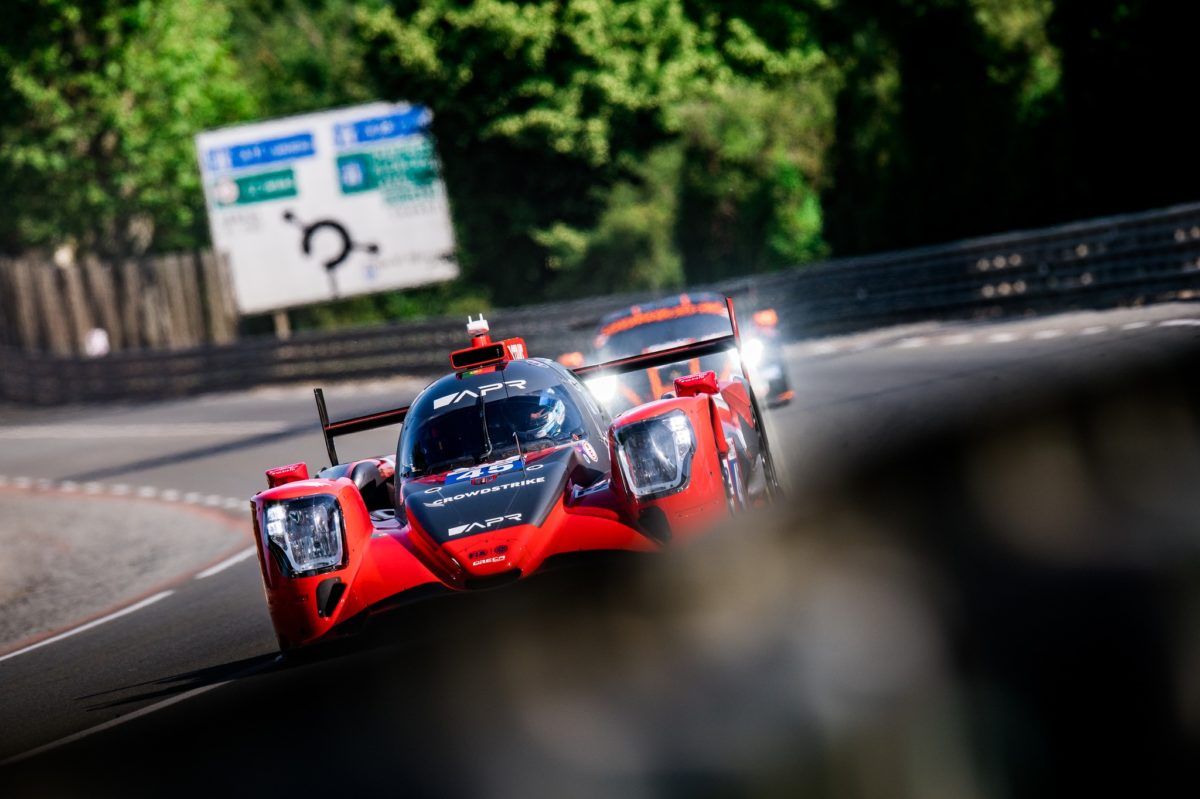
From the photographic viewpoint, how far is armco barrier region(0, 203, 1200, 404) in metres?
20.9

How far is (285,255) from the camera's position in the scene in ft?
129

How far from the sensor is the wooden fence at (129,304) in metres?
41.4

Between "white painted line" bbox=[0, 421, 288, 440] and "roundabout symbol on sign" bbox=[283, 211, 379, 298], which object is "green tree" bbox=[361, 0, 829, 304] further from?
"white painted line" bbox=[0, 421, 288, 440]

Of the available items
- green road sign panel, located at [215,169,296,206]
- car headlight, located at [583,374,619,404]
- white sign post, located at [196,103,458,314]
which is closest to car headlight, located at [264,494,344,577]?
car headlight, located at [583,374,619,404]

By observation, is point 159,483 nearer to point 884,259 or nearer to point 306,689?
point 884,259

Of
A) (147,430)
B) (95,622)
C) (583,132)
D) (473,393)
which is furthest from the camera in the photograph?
(583,132)

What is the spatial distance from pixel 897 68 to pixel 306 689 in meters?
22.9

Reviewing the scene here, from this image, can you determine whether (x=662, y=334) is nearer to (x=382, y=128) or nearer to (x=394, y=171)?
(x=382, y=128)

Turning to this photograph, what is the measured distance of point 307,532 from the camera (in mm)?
7574

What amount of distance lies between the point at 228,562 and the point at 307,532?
22.5 ft

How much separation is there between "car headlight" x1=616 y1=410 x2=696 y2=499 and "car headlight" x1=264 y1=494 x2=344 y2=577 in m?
1.34

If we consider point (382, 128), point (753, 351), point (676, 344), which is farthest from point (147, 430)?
point (676, 344)

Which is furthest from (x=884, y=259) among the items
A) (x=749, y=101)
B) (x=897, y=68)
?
(x=749, y=101)

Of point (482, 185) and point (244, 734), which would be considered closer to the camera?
point (244, 734)
